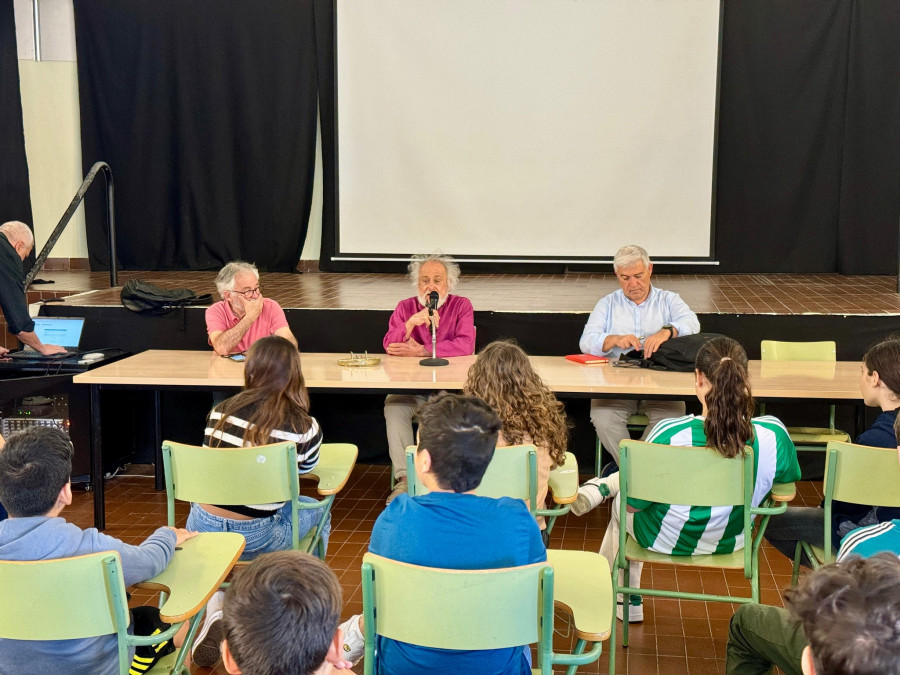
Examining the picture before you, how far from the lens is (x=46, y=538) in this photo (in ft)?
6.31

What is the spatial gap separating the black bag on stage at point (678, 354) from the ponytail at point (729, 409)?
1253 millimetres

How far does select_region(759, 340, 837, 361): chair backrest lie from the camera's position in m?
4.33

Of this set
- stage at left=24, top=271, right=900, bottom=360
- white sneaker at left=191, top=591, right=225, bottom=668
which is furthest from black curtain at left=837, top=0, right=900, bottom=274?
white sneaker at left=191, top=591, right=225, bottom=668

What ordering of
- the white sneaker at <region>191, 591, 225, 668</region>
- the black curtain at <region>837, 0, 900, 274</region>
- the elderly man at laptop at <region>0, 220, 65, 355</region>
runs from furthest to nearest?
the black curtain at <region>837, 0, 900, 274</region>, the elderly man at laptop at <region>0, 220, 65, 355</region>, the white sneaker at <region>191, 591, 225, 668</region>

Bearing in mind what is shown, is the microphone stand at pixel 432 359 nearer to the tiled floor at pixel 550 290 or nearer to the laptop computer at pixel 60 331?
the tiled floor at pixel 550 290

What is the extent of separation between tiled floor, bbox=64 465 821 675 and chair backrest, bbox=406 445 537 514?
651mm

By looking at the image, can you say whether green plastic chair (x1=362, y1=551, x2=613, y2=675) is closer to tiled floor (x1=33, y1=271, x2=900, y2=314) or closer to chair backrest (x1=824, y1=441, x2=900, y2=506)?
chair backrest (x1=824, y1=441, x2=900, y2=506)

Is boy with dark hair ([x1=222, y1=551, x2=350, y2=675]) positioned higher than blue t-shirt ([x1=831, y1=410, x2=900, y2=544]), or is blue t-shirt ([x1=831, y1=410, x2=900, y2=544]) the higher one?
boy with dark hair ([x1=222, y1=551, x2=350, y2=675])

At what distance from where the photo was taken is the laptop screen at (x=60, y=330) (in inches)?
192

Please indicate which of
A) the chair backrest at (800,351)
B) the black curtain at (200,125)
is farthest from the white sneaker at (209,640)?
the black curtain at (200,125)

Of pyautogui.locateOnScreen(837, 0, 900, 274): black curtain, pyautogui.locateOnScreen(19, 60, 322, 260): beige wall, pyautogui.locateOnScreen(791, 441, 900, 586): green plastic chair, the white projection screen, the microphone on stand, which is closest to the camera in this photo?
pyautogui.locateOnScreen(791, 441, 900, 586): green plastic chair

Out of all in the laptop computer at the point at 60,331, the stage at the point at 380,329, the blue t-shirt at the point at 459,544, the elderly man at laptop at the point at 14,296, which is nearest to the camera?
the blue t-shirt at the point at 459,544

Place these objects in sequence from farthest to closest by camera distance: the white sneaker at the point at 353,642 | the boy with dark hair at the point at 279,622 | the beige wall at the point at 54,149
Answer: the beige wall at the point at 54,149 → the white sneaker at the point at 353,642 → the boy with dark hair at the point at 279,622

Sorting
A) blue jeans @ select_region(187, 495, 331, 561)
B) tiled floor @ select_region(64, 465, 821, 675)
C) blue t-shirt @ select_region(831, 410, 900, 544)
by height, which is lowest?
tiled floor @ select_region(64, 465, 821, 675)
